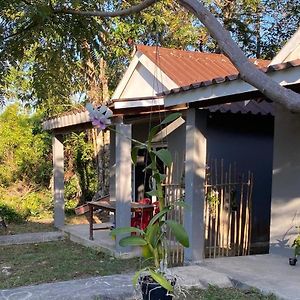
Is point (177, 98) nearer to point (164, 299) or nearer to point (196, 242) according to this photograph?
point (196, 242)

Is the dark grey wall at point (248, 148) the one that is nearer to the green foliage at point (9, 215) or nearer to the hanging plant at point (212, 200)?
the hanging plant at point (212, 200)

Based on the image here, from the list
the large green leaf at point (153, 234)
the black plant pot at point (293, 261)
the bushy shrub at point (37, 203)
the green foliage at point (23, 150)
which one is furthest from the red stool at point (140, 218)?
the green foliage at point (23, 150)

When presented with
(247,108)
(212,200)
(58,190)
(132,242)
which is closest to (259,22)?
(247,108)

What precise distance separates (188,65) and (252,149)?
243 centimetres

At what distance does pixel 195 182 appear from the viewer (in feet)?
22.5

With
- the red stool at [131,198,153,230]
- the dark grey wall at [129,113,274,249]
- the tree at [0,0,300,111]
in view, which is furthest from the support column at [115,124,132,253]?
the tree at [0,0,300,111]

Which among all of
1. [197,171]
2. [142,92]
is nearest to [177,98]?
[197,171]

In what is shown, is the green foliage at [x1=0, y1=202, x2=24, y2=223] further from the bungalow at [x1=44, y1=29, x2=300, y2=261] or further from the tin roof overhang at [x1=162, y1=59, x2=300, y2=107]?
the tin roof overhang at [x1=162, y1=59, x2=300, y2=107]

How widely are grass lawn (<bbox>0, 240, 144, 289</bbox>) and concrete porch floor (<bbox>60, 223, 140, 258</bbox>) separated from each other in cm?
15

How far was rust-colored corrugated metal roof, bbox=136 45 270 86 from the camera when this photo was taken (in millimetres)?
9359

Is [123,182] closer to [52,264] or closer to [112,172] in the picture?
[52,264]

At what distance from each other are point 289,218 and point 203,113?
7.39 ft

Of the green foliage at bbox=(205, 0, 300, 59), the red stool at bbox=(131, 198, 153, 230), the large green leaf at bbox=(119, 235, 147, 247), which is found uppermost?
the green foliage at bbox=(205, 0, 300, 59)

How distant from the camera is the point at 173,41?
53.0 ft
